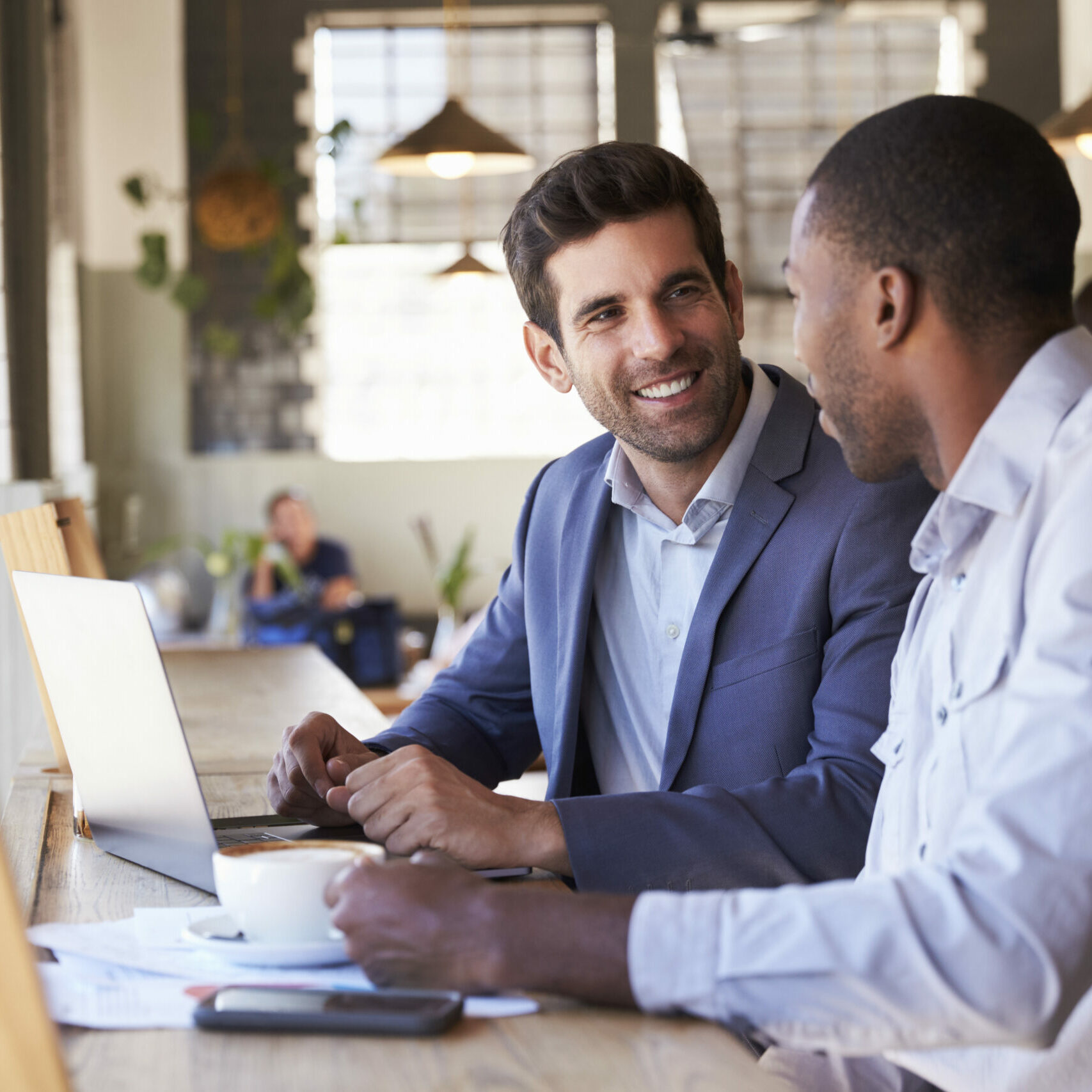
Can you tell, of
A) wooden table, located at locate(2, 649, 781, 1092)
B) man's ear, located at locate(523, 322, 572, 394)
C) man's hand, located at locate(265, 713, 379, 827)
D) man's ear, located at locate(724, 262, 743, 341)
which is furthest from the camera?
man's ear, located at locate(523, 322, 572, 394)

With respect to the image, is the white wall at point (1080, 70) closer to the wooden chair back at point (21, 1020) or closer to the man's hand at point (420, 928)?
the man's hand at point (420, 928)

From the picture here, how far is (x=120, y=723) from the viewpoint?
3.39 feet

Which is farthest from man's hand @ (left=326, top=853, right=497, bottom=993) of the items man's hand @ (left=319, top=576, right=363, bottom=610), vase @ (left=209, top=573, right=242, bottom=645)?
man's hand @ (left=319, top=576, right=363, bottom=610)

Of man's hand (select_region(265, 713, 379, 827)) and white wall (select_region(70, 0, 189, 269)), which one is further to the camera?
white wall (select_region(70, 0, 189, 269))

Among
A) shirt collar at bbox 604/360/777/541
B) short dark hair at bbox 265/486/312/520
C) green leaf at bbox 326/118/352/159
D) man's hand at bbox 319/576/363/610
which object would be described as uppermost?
green leaf at bbox 326/118/352/159

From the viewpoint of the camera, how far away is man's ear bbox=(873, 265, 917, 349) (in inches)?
37.8

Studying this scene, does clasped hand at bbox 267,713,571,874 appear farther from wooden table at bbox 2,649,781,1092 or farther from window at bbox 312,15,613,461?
window at bbox 312,15,613,461

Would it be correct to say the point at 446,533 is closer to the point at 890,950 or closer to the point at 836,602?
the point at 836,602

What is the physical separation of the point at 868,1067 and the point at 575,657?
1.74ft

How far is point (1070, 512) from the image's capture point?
2.80 feet

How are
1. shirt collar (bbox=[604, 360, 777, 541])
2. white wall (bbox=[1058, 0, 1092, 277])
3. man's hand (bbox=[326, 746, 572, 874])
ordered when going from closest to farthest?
man's hand (bbox=[326, 746, 572, 874]), shirt collar (bbox=[604, 360, 777, 541]), white wall (bbox=[1058, 0, 1092, 277])

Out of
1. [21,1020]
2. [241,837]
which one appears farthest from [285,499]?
[21,1020]

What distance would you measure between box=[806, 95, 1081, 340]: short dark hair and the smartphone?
57 cm

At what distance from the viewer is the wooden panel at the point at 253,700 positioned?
64.3 inches
